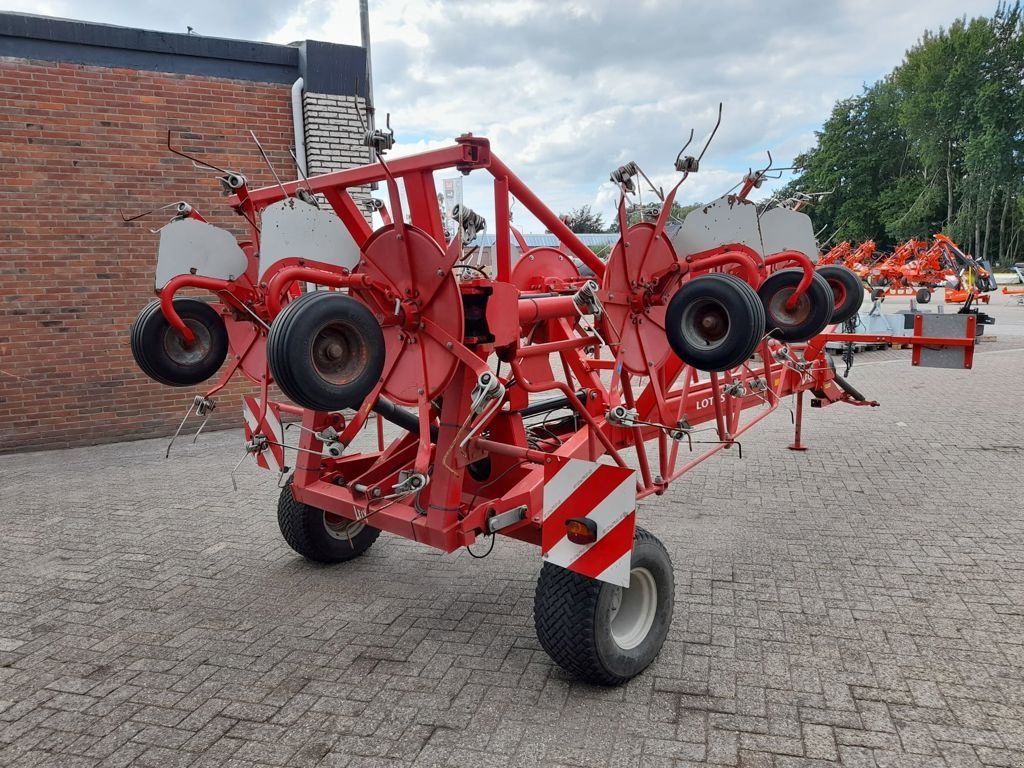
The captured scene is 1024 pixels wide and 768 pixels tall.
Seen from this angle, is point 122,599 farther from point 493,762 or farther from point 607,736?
point 607,736

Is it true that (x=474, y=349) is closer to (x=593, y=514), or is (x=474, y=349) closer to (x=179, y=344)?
(x=593, y=514)

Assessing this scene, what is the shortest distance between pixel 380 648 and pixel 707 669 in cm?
154

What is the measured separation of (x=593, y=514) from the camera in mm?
2986

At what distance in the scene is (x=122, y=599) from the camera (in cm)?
412

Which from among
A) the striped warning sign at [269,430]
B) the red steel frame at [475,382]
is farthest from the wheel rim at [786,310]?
the striped warning sign at [269,430]

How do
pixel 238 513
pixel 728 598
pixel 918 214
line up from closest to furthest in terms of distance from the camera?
pixel 728 598 → pixel 238 513 → pixel 918 214

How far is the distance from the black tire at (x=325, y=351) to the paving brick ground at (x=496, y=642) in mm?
1355

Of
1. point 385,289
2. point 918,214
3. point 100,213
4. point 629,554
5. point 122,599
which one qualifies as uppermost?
point 918,214

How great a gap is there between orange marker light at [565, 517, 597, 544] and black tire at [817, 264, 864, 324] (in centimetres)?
307

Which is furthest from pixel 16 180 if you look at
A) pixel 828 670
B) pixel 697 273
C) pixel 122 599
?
pixel 828 670

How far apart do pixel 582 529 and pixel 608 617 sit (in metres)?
0.43

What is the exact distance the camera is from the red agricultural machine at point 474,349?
297 centimetres

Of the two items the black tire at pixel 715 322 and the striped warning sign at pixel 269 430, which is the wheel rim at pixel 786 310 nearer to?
the black tire at pixel 715 322

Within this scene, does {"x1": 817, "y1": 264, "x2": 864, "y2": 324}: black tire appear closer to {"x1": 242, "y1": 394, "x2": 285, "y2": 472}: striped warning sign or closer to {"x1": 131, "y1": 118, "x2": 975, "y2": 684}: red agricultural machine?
{"x1": 131, "y1": 118, "x2": 975, "y2": 684}: red agricultural machine
